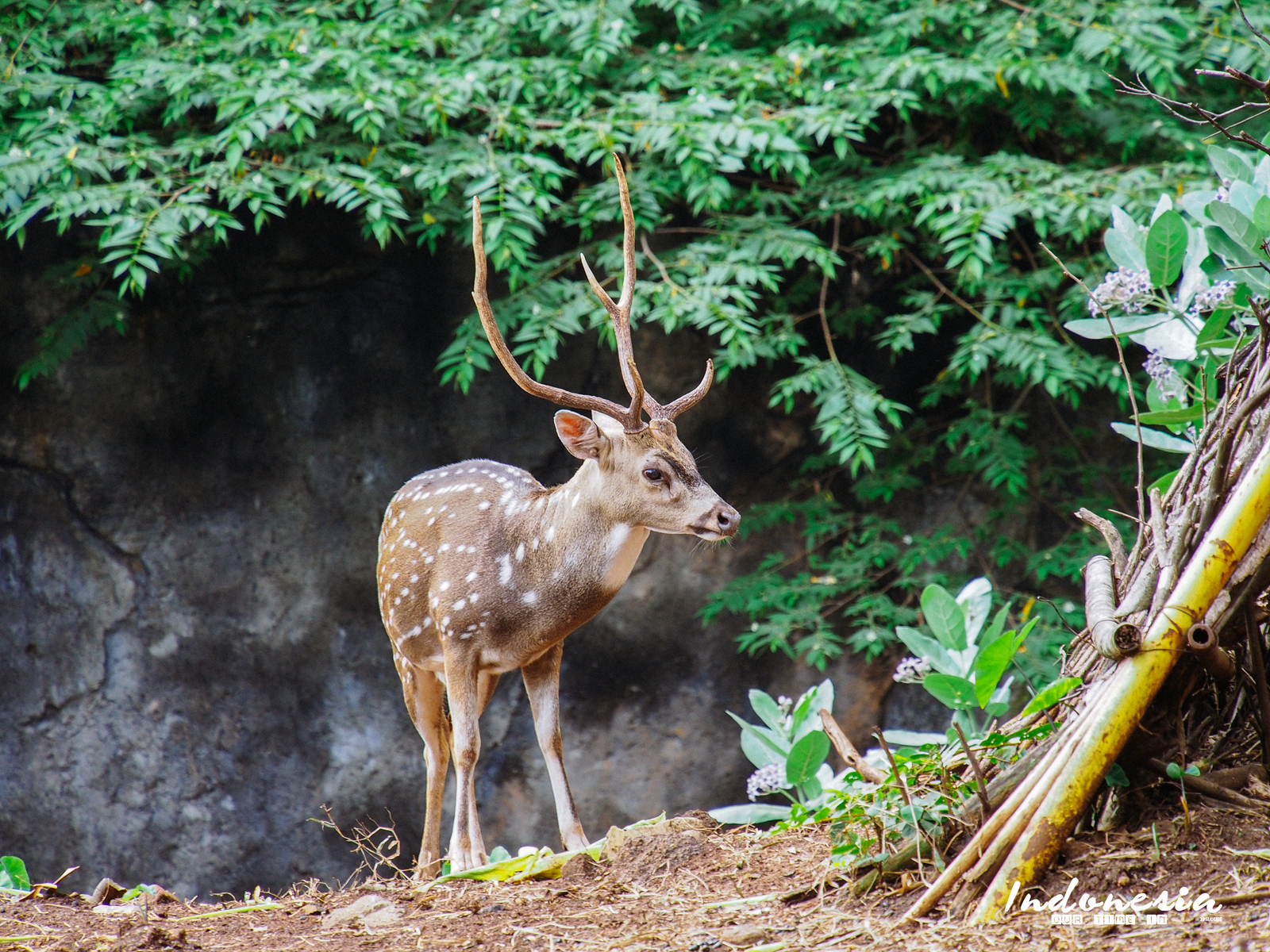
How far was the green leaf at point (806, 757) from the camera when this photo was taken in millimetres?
2592

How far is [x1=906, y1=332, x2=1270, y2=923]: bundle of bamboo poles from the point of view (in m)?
1.55

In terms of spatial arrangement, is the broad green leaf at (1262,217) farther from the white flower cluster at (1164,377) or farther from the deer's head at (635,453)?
the deer's head at (635,453)

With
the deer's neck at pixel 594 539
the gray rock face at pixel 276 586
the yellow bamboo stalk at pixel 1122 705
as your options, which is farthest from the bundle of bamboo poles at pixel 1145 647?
the gray rock face at pixel 276 586

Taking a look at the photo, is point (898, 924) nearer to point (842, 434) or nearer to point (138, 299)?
point (842, 434)

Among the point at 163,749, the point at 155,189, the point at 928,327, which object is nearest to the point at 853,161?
the point at 928,327

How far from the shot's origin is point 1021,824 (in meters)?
1.57

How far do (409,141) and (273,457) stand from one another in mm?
2040

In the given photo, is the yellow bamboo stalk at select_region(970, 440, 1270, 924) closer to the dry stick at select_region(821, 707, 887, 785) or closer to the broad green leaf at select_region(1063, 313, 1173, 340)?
the dry stick at select_region(821, 707, 887, 785)

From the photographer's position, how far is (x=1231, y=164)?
2.10 meters

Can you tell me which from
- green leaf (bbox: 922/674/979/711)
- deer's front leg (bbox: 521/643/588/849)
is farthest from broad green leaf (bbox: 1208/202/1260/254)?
deer's front leg (bbox: 521/643/588/849)

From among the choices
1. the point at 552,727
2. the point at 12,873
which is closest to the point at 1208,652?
the point at 552,727

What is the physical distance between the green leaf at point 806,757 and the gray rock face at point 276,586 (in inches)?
117

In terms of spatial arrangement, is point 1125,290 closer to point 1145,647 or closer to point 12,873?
point 1145,647

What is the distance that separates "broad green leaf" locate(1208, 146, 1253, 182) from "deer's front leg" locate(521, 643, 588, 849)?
206cm
